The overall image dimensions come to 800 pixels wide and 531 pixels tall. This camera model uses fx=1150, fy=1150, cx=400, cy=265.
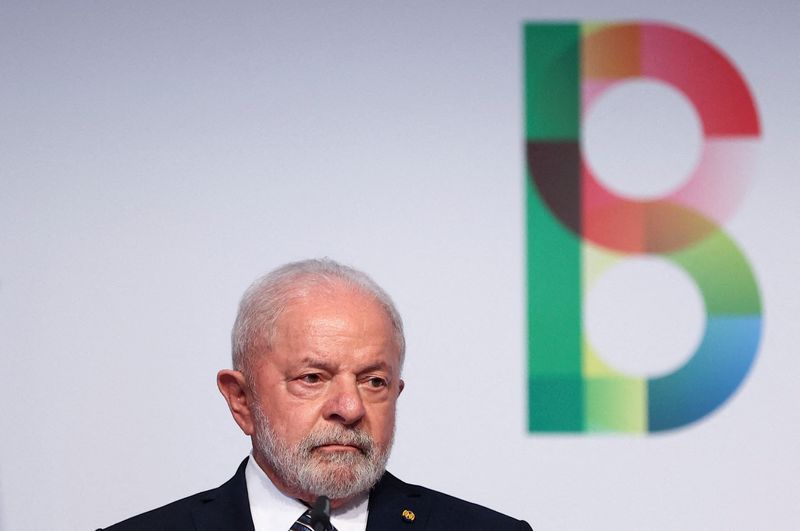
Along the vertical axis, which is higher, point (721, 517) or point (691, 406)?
point (691, 406)

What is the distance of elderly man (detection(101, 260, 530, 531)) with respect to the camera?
7.02 feet

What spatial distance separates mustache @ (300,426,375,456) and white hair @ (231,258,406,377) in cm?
19

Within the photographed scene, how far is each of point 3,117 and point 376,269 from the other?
1.20 meters

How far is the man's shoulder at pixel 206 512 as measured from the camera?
2270 mm

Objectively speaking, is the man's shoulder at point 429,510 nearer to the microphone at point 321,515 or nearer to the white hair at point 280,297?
the white hair at point 280,297

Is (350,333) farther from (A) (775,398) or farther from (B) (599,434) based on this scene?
(A) (775,398)

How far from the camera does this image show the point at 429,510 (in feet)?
7.66

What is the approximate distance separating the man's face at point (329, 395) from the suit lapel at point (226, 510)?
0.39 feet

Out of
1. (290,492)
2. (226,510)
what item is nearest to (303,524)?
(290,492)

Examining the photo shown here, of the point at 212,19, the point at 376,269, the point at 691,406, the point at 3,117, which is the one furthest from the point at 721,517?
the point at 3,117

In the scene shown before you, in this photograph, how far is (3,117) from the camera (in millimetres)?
3406

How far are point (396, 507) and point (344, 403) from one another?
30 cm

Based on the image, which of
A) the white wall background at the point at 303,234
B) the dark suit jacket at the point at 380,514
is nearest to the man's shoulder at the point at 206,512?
the dark suit jacket at the point at 380,514

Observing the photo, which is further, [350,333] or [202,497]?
[202,497]
